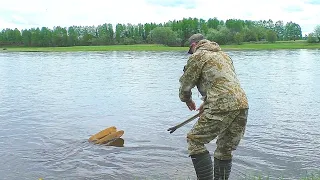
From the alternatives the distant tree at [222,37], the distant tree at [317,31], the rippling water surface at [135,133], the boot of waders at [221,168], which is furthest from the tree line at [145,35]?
the boot of waders at [221,168]

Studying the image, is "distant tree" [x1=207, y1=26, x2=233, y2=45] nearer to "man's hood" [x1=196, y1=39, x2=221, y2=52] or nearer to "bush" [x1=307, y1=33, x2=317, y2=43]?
"bush" [x1=307, y1=33, x2=317, y2=43]

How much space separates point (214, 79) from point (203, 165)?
4.74ft

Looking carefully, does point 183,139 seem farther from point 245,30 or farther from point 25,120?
point 245,30

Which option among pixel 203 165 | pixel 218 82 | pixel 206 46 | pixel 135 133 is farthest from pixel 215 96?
pixel 135 133

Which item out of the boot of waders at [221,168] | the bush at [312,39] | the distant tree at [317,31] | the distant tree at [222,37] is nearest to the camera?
the boot of waders at [221,168]

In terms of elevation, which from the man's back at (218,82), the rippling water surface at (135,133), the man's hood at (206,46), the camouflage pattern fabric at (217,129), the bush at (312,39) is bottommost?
the rippling water surface at (135,133)

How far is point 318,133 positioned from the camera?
50.3 ft

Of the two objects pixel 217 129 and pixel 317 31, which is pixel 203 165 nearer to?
pixel 217 129

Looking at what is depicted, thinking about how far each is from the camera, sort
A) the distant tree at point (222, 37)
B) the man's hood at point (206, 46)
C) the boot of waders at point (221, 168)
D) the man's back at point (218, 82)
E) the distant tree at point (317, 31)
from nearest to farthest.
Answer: the man's back at point (218, 82) < the man's hood at point (206, 46) < the boot of waders at point (221, 168) < the distant tree at point (222, 37) < the distant tree at point (317, 31)

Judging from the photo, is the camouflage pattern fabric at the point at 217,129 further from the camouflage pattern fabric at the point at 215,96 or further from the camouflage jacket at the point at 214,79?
the camouflage jacket at the point at 214,79

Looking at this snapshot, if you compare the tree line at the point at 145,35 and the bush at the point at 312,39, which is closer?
the bush at the point at 312,39

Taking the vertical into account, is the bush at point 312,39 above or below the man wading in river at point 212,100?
below

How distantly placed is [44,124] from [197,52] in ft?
41.8

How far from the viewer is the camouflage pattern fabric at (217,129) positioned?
651 centimetres
